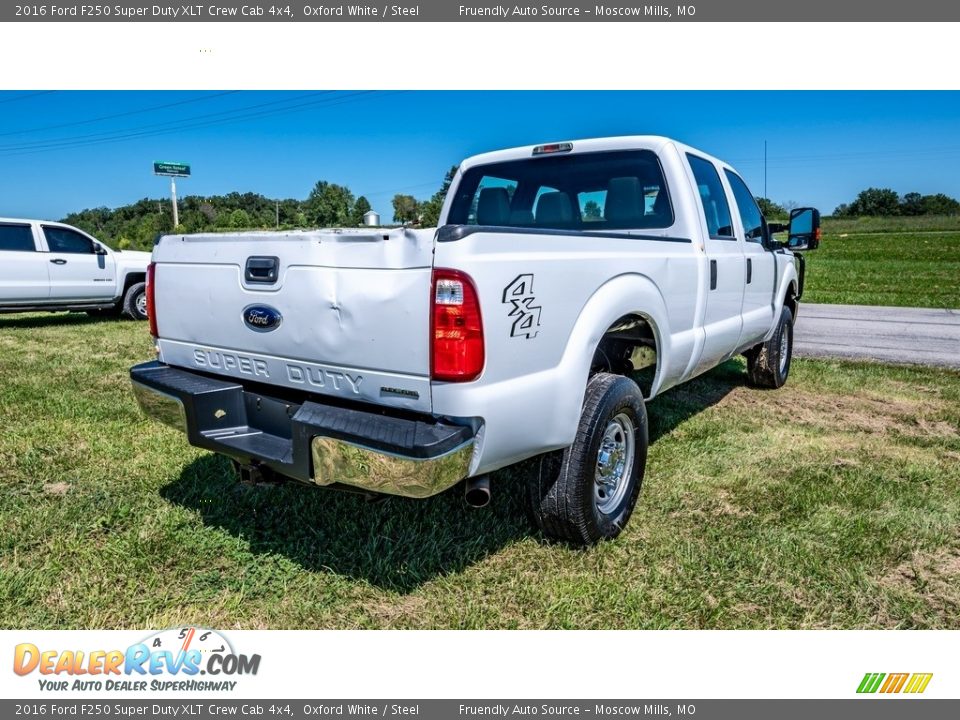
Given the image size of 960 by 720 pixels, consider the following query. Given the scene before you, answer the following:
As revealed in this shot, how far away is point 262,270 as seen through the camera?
270 cm

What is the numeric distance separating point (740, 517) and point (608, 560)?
89 centimetres

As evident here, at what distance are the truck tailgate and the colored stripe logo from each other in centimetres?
184

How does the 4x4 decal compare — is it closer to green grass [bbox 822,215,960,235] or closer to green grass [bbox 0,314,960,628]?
green grass [bbox 0,314,960,628]

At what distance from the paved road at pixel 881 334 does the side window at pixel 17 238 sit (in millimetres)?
11182

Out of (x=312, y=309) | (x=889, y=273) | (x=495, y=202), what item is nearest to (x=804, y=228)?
(x=495, y=202)

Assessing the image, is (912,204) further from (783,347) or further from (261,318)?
(261,318)

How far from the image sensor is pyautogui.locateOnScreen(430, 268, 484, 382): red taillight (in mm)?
2303

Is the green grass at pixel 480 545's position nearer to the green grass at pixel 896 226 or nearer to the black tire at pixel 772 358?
the black tire at pixel 772 358

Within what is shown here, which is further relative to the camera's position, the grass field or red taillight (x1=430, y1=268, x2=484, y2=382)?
the grass field

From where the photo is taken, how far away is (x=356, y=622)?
264 cm

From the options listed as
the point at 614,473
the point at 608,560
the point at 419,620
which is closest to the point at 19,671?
the point at 419,620

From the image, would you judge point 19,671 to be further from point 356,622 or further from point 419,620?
point 419,620

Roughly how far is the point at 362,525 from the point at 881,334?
355 inches

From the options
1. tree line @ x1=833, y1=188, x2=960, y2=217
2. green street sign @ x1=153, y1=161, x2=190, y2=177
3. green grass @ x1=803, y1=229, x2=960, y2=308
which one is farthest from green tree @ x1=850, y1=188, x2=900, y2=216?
green street sign @ x1=153, y1=161, x2=190, y2=177
